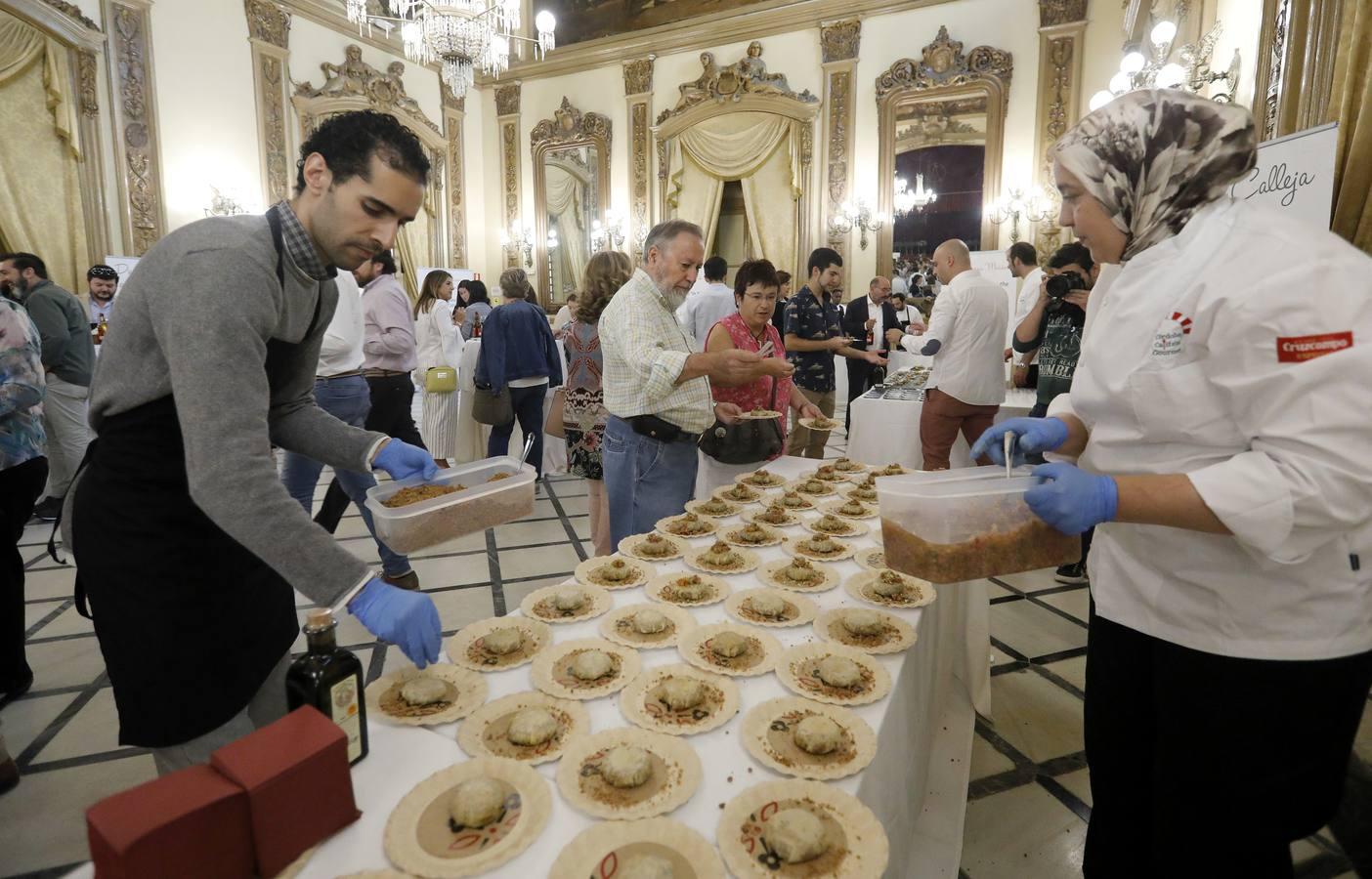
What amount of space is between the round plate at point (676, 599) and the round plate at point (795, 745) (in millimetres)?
386

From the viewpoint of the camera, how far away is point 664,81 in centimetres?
A: 967

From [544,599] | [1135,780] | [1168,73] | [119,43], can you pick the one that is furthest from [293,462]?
[119,43]

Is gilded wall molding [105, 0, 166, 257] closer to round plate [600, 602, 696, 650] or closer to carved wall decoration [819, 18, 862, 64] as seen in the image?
carved wall decoration [819, 18, 862, 64]

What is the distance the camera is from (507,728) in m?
1.00

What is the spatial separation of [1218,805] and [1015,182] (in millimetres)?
8300

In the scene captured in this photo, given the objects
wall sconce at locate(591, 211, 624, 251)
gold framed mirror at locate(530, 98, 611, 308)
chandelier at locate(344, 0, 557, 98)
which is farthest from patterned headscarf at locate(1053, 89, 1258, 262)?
gold framed mirror at locate(530, 98, 611, 308)

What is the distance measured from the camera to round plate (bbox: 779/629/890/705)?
1.10 metres

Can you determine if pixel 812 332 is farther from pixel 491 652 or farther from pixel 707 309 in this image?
pixel 491 652

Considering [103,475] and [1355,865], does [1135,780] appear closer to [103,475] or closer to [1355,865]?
[1355,865]

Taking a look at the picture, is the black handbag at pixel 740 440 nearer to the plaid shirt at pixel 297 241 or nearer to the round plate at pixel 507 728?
the round plate at pixel 507 728

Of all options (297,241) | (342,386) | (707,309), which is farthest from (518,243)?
(297,241)

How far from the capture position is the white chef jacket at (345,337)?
276cm

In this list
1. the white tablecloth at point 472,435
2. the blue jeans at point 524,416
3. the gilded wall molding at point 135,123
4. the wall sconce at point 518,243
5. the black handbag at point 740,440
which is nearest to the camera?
the black handbag at point 740,440

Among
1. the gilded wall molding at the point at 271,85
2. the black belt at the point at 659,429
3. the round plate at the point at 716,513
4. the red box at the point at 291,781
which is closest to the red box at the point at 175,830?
the red box at the point at 291,781
